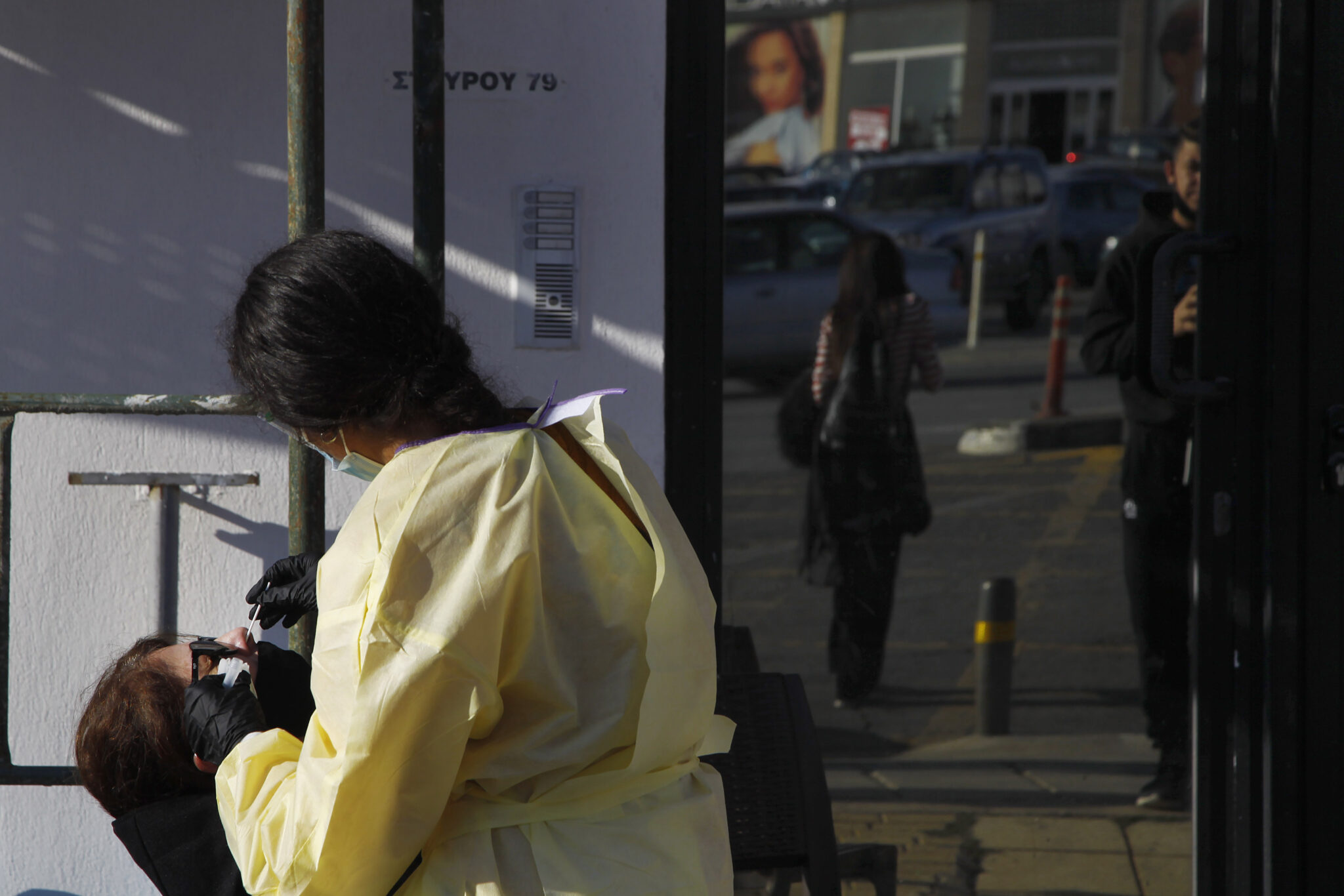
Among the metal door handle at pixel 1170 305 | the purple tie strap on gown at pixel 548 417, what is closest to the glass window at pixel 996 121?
the metal door handle at pixel 1170 305

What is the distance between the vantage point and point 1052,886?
341 centimetres

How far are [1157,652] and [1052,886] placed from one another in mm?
827

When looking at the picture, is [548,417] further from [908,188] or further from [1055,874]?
[908,188]

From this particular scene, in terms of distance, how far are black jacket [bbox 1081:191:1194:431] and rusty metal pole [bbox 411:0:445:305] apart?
7.73ft

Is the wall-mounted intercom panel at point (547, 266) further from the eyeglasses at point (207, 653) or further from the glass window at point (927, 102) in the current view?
the glass window at point (927, 102)

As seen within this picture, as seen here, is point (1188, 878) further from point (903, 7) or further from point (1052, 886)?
point (903, 7)

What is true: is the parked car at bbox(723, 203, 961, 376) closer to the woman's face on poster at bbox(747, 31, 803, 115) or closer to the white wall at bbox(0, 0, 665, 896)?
the white wall at bbox(0, 0, 665, 896)

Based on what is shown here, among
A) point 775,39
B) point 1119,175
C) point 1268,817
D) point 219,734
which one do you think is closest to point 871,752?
point 1268,817

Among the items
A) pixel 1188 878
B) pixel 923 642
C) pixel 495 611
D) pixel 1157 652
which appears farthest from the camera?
pixel 923 642

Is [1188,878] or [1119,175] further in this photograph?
[1119,175]

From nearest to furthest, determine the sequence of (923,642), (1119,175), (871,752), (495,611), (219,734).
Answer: (495,611) → (219,734) → (871,752) → (923,642) → (1119,175)

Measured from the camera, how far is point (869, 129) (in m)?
18.2

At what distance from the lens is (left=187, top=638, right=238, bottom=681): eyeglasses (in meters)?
1.68

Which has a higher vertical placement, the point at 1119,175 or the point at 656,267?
the point at 1119,175
